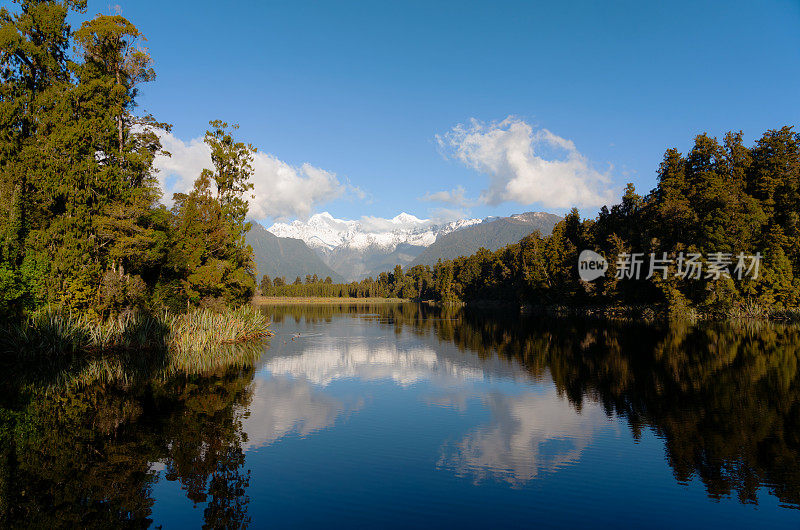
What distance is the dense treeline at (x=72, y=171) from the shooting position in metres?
26.5

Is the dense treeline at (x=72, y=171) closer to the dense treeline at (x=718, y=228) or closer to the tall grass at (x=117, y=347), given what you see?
the tall grass at (x=117, y=347)

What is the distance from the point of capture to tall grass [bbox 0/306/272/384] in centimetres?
2333

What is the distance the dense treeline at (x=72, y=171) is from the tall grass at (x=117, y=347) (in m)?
1.56

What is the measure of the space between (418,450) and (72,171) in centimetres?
2793

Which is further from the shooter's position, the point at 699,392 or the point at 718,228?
the point at 718,228

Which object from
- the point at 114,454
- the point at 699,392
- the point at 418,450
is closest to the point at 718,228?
the point at 699,392

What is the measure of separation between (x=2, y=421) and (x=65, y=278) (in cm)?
1529

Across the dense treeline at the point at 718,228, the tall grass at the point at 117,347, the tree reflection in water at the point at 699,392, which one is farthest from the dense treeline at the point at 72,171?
the dense treeline at the point at 718,228

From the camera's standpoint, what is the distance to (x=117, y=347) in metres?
28.8

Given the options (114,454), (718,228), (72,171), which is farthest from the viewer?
(718,228)

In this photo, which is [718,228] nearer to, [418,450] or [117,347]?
[418,450]

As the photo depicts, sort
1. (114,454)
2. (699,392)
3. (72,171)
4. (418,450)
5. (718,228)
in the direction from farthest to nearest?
(718,228) → (72,171) → (699,392) → (418,450) → (114,454)

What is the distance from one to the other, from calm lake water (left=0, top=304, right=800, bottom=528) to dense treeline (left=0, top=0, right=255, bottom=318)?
11.8m

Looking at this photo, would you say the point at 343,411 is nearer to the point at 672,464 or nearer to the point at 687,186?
the point at 672,464
